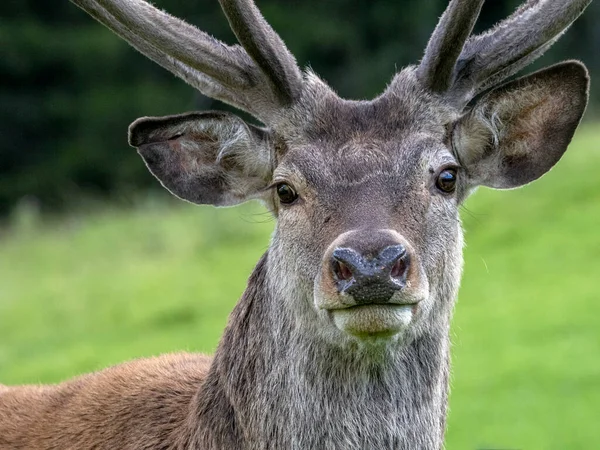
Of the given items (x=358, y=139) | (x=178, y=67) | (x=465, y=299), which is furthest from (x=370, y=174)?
(x=465, y=299)

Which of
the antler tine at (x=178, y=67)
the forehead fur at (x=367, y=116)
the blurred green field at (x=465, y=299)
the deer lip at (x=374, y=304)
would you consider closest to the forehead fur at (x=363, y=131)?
the forehead fur at (x=367, y=116)

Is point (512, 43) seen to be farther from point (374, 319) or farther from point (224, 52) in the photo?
point (374, 319)

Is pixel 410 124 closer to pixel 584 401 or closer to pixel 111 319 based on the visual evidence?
pixel 584 401

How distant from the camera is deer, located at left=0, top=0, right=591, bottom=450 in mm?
4305

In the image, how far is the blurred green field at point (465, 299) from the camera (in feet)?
34.3

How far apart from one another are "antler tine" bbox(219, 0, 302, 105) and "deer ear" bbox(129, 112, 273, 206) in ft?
0.74

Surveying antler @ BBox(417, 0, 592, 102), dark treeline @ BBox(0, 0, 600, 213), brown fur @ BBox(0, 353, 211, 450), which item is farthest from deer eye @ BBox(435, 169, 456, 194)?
dark treeline @ BBox(0, 0, 600, 213)

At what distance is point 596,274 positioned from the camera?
13.8 m

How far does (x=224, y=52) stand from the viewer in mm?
4746

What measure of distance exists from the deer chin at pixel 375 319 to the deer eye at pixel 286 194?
1.94 ft

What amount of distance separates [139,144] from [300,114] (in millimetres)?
651

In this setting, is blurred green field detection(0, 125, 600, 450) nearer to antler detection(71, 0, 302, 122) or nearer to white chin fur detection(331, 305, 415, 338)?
antler detection(71, 0, 302, 122)

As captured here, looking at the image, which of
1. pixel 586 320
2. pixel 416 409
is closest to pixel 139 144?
pixel 416 409

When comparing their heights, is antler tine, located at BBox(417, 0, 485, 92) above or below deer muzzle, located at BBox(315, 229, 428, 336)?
above
